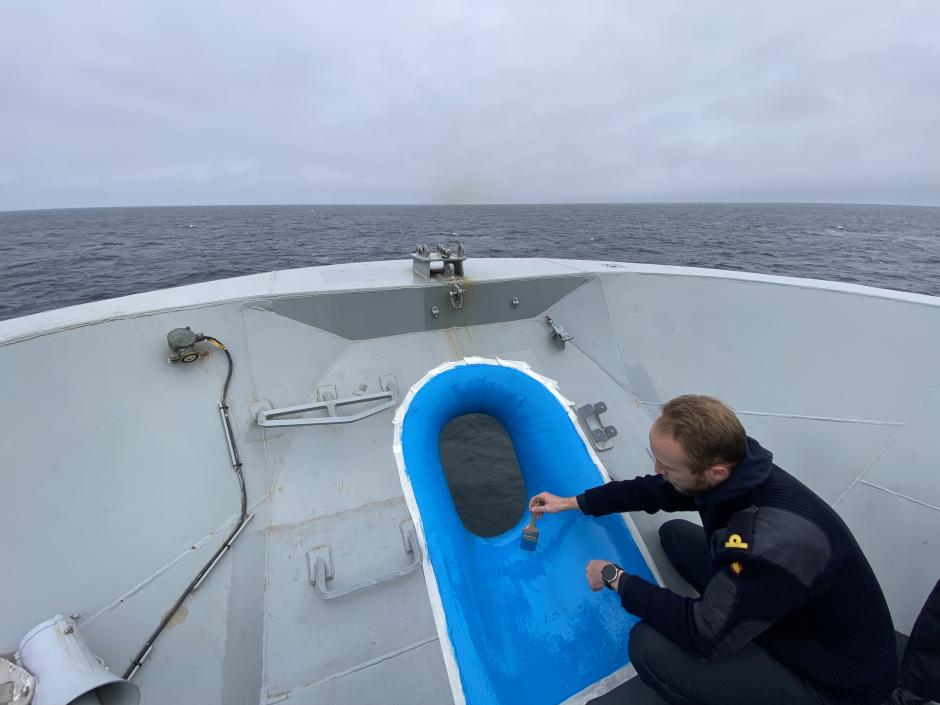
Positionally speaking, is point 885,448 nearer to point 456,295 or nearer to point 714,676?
point 714,676

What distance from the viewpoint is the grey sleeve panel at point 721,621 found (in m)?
1.15

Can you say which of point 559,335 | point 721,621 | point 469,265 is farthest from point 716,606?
point 469,265

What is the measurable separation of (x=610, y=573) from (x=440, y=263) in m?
2.90

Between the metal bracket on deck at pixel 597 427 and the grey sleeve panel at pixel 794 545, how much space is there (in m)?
2.01

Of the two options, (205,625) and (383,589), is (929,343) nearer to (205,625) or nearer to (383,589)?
(383,589)

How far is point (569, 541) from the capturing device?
6.27 ft

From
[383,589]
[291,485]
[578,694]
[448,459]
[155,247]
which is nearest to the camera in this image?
[578,694]

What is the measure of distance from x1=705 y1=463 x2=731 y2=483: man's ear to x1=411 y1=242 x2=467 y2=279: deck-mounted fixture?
2.93m

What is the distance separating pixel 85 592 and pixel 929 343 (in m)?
5.74

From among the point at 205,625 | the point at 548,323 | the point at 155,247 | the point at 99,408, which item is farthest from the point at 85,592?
the point at 155,247

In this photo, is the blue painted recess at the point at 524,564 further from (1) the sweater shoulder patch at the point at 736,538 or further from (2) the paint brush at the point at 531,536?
(1) the sweater shoulder patch at the point at 736,538

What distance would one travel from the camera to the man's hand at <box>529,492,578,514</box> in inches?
72.7

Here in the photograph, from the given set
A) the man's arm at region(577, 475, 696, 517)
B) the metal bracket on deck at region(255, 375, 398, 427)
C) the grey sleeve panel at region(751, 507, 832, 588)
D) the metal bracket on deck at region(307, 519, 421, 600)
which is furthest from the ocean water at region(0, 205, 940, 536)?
the grey sleeve panel at region(751, 507, 832, 588)

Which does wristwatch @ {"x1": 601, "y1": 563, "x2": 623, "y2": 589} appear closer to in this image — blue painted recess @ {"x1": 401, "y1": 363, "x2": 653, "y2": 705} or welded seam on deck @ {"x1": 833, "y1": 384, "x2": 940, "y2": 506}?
blue painted recess @ {"x1": 401, "y1": 363, "x2": 653, "y2": 705}
